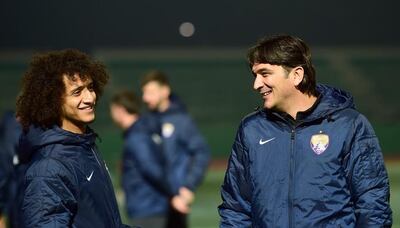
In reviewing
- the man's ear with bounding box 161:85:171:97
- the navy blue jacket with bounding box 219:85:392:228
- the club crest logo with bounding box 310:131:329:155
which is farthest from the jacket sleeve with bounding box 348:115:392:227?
the man's ear with bounding box 161:85:171:97

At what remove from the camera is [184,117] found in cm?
994

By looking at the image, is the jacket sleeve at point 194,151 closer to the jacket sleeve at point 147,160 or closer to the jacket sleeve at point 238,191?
the jacket sleeve at point 147,160

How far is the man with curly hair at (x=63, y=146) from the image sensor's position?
14.9ft

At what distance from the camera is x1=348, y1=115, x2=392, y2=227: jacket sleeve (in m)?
4.86

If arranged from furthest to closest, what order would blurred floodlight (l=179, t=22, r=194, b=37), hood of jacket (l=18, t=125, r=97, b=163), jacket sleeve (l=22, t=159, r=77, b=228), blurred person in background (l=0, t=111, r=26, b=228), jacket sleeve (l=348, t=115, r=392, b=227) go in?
blurred floodlight (l=179, t=22, r=194, b=37) → blurred person in background (l=0, t=111, r=26, b=228) → jacket sleeve (l=348, t=115, r=392, b=227) → hood of jacket (l=18, t=125, r=97, b=163) → jacket sleeve (l=22, t=159, r=77, b=228)

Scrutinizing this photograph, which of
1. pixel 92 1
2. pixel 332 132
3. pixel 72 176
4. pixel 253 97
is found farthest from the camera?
pixel 92 1

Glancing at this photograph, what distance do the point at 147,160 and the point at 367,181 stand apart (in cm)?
454

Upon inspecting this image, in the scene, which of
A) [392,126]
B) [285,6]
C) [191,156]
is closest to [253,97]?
[392,126]

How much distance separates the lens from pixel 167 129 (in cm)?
987

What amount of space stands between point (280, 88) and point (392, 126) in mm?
17279

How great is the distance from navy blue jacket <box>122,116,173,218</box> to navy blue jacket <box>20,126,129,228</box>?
428 centimetres

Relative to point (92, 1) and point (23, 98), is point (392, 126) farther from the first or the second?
point (23, 98)

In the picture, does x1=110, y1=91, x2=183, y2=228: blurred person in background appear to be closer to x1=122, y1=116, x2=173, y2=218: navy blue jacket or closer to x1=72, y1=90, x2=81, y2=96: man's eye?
x1=122, y1=116, x2=173, y2=218: navy blue jacket

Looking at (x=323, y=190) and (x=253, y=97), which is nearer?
(x=323, y=190)
